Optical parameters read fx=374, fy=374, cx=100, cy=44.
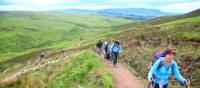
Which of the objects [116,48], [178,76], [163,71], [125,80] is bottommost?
[125,80]

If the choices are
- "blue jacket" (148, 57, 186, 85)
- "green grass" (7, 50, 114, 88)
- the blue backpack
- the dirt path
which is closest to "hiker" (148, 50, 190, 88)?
"blue jacket" (148, 57, 186, 85)

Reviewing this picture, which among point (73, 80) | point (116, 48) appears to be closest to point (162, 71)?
point (73, 80)

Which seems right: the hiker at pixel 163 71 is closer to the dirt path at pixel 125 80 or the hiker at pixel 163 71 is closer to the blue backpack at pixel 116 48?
the dirt path at pixel 125 80

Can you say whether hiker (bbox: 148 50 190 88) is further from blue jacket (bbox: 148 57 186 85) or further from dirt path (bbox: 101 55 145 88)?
dirt path (bbox: 101 55 145 88)

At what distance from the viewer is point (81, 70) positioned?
2027cm

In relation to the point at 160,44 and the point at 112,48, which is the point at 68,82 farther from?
the point at 160,44

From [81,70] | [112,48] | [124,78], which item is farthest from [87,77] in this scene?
[112,48]

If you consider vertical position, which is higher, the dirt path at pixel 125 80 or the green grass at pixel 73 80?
the green grass at pixel 73 80

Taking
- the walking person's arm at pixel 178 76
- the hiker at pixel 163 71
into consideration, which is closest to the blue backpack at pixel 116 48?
the hiker at pixel 163 71

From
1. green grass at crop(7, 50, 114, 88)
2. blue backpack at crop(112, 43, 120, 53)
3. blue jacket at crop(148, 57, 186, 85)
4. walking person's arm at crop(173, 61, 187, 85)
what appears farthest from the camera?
blue backpack at crop(112, 43, 120, 53)

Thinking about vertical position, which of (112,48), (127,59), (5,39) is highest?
(112,48)

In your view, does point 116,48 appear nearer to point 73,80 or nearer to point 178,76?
point 73,80

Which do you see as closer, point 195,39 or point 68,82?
point 68,82

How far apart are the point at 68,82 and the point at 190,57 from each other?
11022mm
